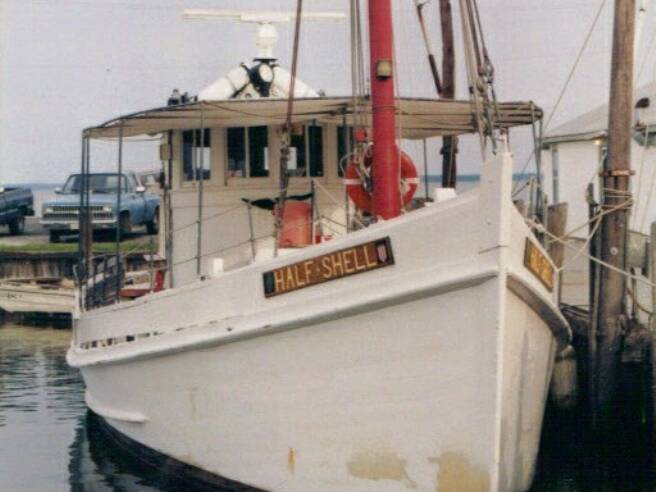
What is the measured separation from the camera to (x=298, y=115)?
11570mm

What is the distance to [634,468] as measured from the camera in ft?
38.9

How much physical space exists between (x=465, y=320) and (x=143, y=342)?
3.94 metres

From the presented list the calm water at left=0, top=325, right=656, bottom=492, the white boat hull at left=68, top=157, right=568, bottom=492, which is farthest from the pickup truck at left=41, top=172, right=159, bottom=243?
the white boat hull at left=68, top=157, right=568, bottom=492

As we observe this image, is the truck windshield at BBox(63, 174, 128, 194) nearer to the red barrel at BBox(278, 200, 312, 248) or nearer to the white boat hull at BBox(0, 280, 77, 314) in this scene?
the white boat hull at BBox(0, 280, 77, 314)

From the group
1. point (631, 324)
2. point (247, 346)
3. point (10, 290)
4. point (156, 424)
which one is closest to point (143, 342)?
point (156, 424)

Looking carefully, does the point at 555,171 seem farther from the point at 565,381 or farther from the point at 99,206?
the point at 565,381

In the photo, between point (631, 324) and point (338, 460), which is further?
point (631, 324)

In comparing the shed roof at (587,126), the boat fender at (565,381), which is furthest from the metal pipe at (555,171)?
the boat fender at (565,381)

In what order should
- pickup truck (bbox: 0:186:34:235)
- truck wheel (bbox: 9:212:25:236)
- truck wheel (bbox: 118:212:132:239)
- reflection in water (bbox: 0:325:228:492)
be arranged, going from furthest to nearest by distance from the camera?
1. truck wheel (bbox: 9:212:25:236)
2. pickup truck (bbox: 0:186:34:235)
3. truck wheel (bbox: 118:212:132:239)
4. reflection in water (bbox: 0:325:228:492)

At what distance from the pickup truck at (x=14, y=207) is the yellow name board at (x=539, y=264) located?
3048 cm

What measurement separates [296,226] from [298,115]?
1066 mm

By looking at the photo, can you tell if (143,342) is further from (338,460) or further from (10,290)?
(10,290)

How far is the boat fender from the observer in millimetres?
12383

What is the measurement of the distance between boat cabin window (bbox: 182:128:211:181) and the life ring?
9.22ft
